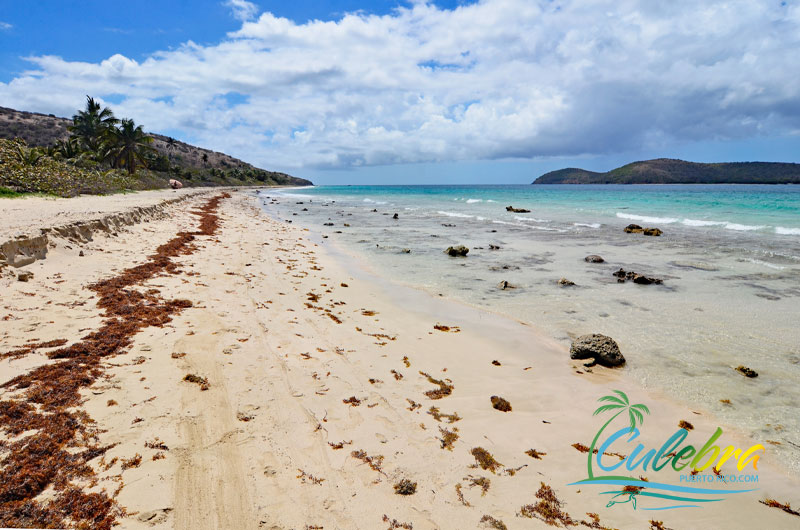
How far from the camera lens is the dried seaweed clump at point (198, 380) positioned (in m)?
4.61

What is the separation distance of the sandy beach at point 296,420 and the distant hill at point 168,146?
7911cm

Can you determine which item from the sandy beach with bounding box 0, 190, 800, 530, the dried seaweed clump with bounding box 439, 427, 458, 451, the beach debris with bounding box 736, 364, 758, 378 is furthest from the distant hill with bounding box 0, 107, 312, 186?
the beach debris with bounding box 736, 364, 758, 378

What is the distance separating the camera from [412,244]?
1984 cm

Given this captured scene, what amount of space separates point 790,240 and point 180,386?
3049 centimetres

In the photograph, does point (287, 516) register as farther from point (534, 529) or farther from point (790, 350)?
point (790, 350)

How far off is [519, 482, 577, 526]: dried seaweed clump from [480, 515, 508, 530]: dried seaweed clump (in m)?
0.22

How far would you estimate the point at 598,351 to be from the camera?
6.37 m

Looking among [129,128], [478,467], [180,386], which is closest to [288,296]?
[180,386]

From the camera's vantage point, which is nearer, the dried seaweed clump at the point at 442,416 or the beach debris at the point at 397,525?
the beach debris at the point at 397,525

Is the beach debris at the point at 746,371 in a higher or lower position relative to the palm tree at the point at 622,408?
higher

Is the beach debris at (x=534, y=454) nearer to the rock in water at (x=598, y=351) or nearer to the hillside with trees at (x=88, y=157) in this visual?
the rock in water at (x=598, y=351)

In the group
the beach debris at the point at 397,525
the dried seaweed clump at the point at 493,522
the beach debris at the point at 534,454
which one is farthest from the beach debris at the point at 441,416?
the beach debris at the point at 397,525

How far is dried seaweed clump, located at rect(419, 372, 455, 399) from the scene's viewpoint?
17.0 feet

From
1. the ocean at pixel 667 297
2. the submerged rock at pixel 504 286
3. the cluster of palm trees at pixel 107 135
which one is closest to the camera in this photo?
the ocean at pixel 667 297
